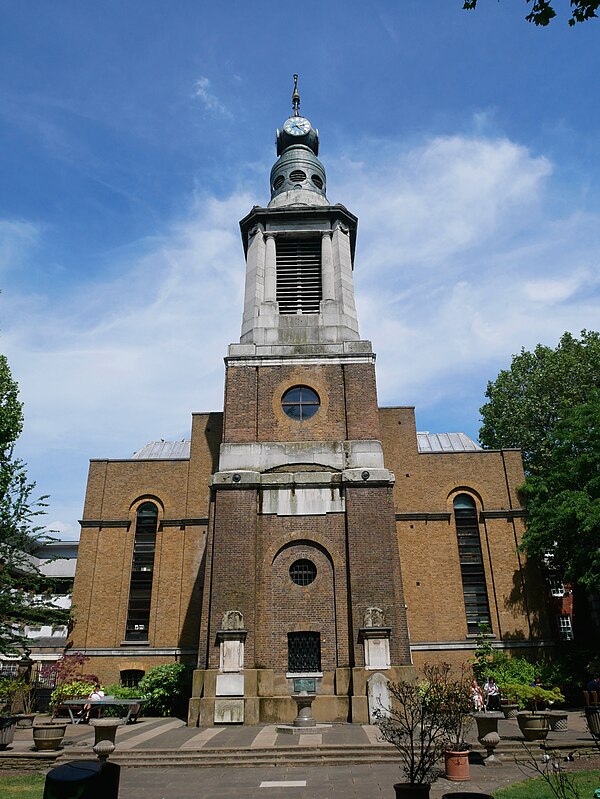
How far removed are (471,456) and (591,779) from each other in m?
16.1

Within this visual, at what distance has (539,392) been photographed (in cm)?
3231

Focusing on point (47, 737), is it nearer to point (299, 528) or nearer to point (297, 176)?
point (299, 528)

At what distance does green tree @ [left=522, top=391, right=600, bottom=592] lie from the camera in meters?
19.0

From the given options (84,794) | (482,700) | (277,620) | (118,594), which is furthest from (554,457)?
(84,794)

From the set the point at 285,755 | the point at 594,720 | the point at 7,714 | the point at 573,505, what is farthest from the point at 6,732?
the point at 573,505

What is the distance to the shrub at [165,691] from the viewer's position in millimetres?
20375

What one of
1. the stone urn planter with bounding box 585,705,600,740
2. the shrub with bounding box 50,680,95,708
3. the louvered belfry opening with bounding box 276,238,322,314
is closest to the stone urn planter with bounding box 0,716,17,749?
the shrub with bounding box 50,680,95,708

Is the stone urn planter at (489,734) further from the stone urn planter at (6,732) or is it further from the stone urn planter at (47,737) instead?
the stone urn planter at (6,732)

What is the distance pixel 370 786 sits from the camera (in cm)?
973

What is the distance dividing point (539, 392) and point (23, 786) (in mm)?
28821

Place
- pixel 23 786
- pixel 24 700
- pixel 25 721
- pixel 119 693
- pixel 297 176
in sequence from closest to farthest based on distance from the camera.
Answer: pixel 23 786
pixel 25 721
pixel 24 700
pixel 119 693
pixel 297 176

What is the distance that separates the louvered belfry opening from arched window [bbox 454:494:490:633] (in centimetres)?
992

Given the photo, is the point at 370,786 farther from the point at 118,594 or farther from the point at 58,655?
the point at 58,655

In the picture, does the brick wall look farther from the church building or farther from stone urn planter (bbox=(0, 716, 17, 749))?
stone urn planter (bbox=(0, 716, 17, 749))
